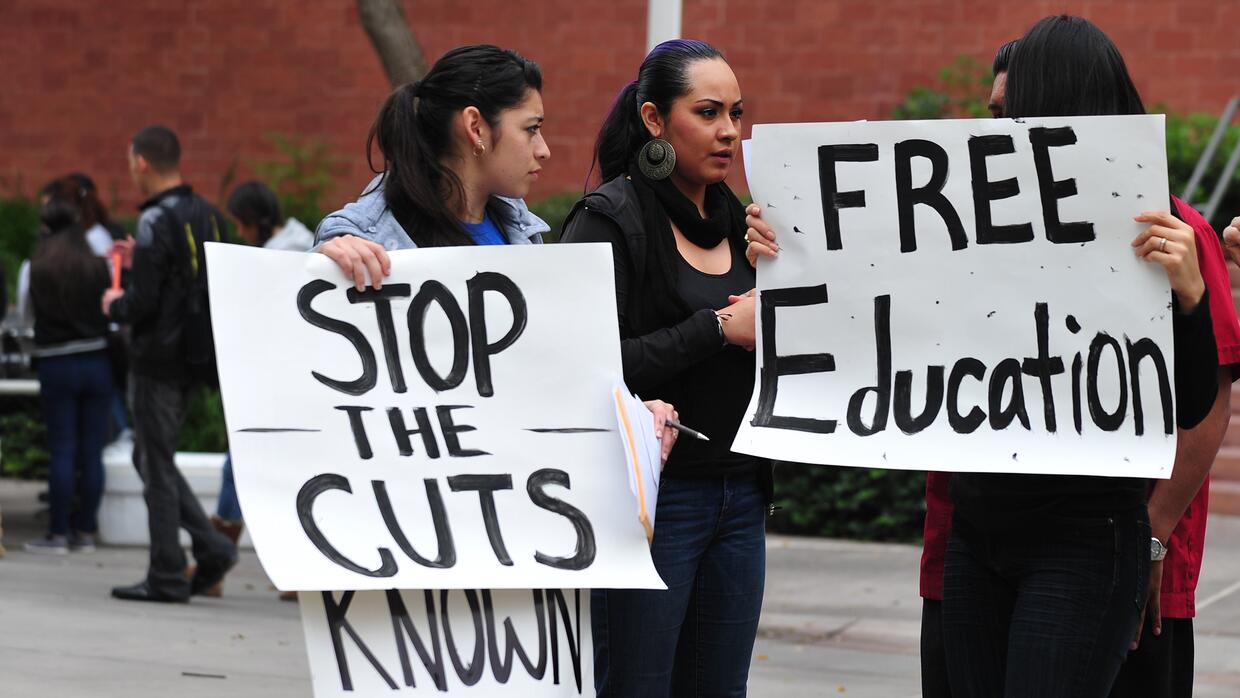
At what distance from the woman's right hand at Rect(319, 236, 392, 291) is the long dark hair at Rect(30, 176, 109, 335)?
20.2 ft

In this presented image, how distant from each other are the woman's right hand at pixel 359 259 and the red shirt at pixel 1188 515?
4.43ft

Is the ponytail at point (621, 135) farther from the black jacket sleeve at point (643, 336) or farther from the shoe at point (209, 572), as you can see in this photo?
the shoe at point (209, 572)

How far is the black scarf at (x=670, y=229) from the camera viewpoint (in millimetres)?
3377

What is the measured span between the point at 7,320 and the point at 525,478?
9.37m

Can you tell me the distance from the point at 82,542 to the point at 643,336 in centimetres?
663

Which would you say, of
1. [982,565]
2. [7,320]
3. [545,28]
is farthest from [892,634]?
[545,28]

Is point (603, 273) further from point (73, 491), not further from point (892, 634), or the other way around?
point (73, 491)

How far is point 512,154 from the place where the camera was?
330cm

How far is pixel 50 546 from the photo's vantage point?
354 inches

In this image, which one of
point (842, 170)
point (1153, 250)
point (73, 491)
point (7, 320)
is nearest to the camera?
point (1153, 250)

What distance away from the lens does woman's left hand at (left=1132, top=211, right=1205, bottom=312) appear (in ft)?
9.59

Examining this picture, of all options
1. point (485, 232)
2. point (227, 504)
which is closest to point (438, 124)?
point (485, 232)

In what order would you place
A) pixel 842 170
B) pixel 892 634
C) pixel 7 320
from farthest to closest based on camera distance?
pixel 7 320, pixel 892 634, pixel 842 170

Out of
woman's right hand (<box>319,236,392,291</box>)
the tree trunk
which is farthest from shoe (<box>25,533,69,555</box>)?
woman's right hand (<box>319,236,392,291</box>)
